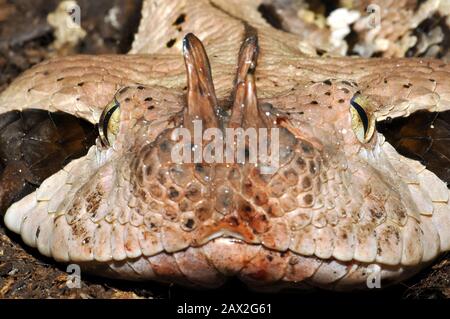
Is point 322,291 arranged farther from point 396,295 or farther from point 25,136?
point 25,136

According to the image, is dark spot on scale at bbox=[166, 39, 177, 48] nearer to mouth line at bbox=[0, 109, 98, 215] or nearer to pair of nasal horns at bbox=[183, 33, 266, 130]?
mouth line at bbox=[0, 109, 98, 215]

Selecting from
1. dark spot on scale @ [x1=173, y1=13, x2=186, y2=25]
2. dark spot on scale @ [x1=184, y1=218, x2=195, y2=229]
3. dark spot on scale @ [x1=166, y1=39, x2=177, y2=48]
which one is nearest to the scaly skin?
dark spot on scale @ [x1=184, y1=218, x2=195, y2=229]

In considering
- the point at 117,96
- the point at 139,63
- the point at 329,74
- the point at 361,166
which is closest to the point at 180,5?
the point at 139,63

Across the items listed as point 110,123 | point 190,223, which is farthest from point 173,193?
point 110,123

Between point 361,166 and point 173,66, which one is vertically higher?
point 173,66

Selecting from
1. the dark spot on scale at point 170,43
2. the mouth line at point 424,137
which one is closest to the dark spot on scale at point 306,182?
the mouth line at point 424,137

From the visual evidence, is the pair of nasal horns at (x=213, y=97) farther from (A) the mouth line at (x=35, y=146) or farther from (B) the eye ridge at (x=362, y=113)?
(A) the mouth line at (x=35, y=146)

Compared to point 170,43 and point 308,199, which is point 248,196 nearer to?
point 308,199
